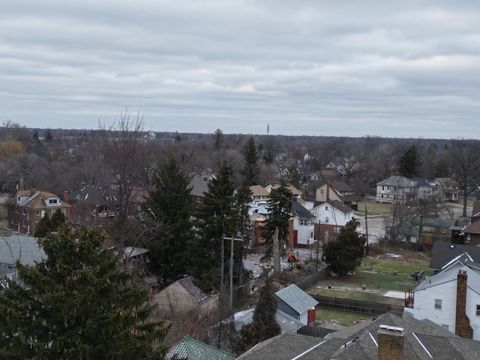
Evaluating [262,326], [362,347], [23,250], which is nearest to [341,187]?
[23,250]

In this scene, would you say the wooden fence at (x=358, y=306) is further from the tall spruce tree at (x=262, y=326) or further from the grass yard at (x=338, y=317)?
the tall spruce tree at (x=262, y=326)

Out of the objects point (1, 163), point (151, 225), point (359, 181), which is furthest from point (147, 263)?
point (359, 181)

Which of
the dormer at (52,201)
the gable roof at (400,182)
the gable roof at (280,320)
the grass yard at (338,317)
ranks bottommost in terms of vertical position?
the grass yard at (338,317)

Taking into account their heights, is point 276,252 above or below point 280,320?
above

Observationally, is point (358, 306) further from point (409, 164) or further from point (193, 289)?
point (409, 164)

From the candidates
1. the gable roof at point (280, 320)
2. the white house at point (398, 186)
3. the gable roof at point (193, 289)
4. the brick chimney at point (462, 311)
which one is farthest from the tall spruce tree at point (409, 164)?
the gable roof at point (280, 320)

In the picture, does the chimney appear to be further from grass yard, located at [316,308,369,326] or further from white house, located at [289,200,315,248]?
white house, located at [289,200,315,248]
